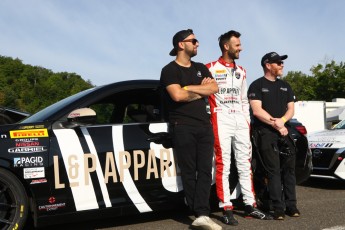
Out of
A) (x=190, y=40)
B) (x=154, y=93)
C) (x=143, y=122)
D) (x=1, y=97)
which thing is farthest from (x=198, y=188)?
(x=1, y=97)

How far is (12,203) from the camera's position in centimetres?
369

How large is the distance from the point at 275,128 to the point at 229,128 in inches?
23.0

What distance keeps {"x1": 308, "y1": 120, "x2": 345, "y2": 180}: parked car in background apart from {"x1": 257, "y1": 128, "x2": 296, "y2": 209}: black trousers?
6.78ft

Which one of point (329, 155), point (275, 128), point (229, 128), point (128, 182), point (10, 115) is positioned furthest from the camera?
point (329, 155)

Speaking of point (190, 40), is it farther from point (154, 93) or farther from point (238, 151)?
point (238, 151)

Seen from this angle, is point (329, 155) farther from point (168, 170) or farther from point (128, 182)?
point (128, 182)

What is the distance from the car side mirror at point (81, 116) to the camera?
3865 millimetres

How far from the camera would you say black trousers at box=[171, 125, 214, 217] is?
407 centimetres

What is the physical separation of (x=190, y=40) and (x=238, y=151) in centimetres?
126

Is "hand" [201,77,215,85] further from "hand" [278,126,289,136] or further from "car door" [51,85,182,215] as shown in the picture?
"hand" [278,126,289,136]

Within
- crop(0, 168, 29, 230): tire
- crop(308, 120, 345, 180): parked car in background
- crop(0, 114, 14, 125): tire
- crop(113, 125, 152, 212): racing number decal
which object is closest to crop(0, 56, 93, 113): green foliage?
crop(0, 114, 14, 125): tire

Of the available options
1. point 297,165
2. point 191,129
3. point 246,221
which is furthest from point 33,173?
point 297,165

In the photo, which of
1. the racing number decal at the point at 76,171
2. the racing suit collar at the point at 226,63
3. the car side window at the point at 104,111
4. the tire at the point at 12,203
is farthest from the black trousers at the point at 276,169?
the tire at the point at 12,203

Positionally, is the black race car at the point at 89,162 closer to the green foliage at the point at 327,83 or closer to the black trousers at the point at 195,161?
the black trousers at the point at 195,161
